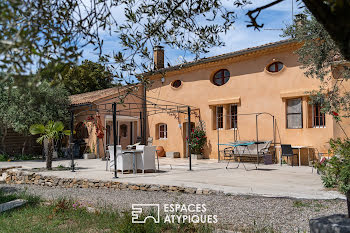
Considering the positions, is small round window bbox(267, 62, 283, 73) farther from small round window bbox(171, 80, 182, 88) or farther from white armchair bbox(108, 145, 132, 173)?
white armchair bbox(108, 145, 132, 173)

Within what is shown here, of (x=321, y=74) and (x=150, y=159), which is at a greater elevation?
(x=321, y=74)

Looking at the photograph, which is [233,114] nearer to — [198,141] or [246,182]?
[198,141]

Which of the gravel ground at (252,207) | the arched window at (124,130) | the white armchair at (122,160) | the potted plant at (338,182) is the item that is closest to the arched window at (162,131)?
the arched window at (124,130)

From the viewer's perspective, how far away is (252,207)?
6020 mm

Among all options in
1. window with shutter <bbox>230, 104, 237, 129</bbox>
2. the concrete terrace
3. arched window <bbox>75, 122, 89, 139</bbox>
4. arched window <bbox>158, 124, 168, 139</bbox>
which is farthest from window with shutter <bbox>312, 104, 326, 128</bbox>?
arched window <bbox>75, 122, 89, 139</bbox>

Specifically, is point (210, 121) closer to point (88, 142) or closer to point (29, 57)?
point (88, 142)

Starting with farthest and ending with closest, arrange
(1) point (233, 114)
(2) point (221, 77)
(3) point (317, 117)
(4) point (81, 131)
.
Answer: (4) point (81, 131), (2) point (221, 77), (1) point (233, 114), (3) point (317, 117)

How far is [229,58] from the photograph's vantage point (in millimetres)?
15156

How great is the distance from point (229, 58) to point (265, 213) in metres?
10.6

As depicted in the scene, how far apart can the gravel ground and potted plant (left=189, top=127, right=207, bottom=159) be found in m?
7.94

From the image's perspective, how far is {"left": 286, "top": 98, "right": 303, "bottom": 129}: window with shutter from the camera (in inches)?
511

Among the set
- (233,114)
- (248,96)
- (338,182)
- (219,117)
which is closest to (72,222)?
(338,182)

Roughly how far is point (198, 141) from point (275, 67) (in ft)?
16.1

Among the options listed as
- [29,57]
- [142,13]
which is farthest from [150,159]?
[29,57]
